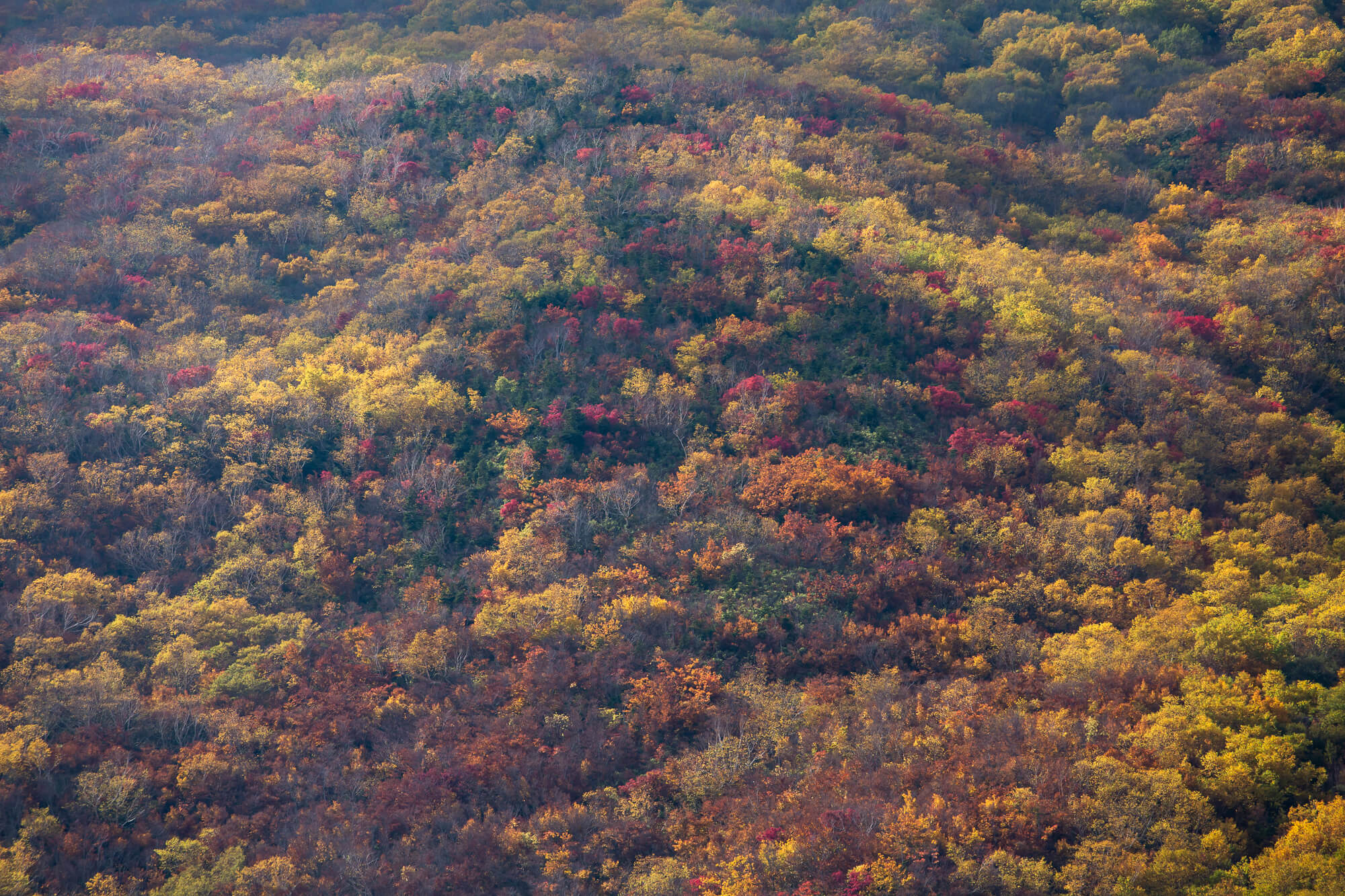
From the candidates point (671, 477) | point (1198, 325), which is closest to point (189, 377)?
point (671, 477)

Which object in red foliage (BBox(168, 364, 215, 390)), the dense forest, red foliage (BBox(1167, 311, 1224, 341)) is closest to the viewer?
the dense forest

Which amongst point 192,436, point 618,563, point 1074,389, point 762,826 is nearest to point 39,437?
point 192,436

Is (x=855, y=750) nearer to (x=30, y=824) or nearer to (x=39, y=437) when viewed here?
(x=30, y=824)

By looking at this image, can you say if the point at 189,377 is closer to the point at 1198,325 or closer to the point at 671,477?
the point at 671,477

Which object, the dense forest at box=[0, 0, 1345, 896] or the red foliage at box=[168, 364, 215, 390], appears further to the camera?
the red foliage at box=[168, 364, 215, 390]

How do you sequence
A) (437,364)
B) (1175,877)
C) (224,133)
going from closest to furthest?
(1175,877)
(437,364)
(224,133)

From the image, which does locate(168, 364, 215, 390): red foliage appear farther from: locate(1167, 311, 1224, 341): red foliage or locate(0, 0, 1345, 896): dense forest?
locate(1167, 311, 1224, 341): red foliage

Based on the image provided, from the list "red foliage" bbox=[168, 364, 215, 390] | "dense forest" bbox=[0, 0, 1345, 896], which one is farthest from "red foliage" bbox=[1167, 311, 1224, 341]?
"red foliage" bbox=[168, 364, 215, 390]

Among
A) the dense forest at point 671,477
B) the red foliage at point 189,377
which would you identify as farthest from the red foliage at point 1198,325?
the red foliage at point 189,377
